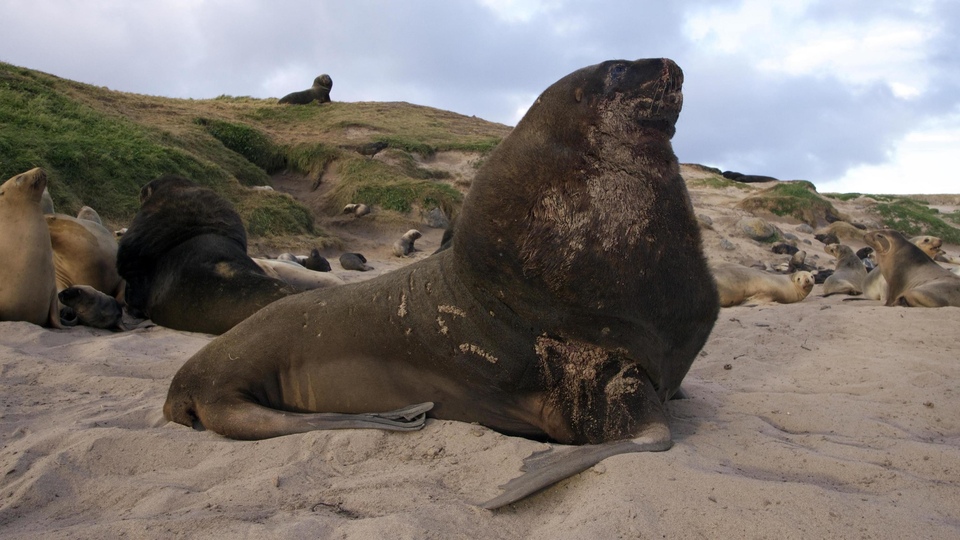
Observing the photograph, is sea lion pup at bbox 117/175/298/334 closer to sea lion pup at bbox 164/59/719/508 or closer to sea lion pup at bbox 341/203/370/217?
sea lion pup at bbox 164/59/719/508

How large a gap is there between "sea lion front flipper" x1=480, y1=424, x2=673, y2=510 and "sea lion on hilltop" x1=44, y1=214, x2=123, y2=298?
5.68 meters

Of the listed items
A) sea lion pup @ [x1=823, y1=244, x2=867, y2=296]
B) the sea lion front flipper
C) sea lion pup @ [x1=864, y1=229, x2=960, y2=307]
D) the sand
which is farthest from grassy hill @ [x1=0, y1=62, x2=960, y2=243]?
the sea lion front flipper

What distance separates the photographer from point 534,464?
273 cm

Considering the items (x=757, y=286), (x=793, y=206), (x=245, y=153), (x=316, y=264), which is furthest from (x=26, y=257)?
(x=793, y=206)

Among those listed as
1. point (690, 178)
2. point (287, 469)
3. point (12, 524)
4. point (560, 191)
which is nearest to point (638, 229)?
point (560, 191)

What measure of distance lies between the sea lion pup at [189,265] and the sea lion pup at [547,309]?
2456mm

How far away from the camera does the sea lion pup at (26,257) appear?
19.0ft

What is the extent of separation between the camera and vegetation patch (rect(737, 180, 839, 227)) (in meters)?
18.3

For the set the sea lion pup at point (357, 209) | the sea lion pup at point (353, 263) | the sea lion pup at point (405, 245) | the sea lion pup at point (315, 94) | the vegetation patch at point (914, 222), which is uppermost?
the sea lion pup at point (315, 94)

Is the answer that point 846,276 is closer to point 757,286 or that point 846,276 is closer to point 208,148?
point 757,286

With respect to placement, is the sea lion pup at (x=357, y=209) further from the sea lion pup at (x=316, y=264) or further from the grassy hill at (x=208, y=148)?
the sea lion pup at (x=316, y=264)

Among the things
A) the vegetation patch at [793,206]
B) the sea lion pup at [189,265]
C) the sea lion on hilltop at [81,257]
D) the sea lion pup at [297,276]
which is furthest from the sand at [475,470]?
the vegetation patch at [793,206]

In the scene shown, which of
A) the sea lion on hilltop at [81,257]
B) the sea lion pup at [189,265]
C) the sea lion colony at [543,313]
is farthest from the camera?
the sea lion on hilltop at [81,257]

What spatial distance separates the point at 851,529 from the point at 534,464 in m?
0.99
